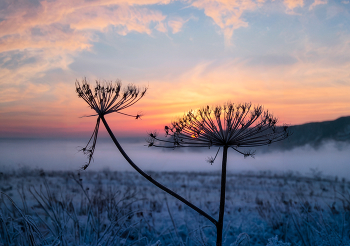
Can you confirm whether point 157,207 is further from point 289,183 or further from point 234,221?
point 289,183

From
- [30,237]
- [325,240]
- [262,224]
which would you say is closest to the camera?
[30,237]

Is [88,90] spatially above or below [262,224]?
above

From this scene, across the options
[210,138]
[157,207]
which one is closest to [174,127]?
[210,138]

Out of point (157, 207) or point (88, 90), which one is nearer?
point (88, 90)

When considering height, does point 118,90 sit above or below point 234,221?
above

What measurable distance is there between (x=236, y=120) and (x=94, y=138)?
3.98 metres

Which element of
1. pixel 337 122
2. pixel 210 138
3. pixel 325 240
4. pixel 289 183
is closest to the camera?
pixel 210 138

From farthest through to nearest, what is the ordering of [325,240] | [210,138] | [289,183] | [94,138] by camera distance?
[289,183] < [325,240] < [210,138] < [94,138]

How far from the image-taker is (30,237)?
7570mm

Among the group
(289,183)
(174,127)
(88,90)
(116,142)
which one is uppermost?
(88,90)

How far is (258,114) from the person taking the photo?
7.05 meters

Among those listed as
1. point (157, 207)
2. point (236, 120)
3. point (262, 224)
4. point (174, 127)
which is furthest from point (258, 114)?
point (157, 207)

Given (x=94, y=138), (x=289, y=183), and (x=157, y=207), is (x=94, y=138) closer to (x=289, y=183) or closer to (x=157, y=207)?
(x=157, y=207)

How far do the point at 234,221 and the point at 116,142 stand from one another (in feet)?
32.5
